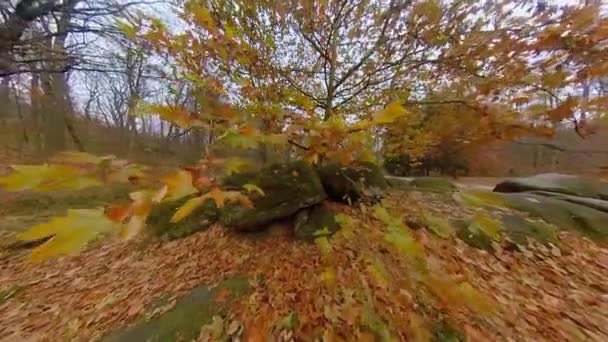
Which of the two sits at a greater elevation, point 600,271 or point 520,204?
point 520,204

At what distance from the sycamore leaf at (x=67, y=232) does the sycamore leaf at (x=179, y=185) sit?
0.54ft

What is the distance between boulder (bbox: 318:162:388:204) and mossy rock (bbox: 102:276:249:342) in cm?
128

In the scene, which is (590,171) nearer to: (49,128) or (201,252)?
(201,252)

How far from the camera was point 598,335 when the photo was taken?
176 centimetres

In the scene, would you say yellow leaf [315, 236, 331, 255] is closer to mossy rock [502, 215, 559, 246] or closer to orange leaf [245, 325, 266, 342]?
orange leaf [245, 325, 266, 342]

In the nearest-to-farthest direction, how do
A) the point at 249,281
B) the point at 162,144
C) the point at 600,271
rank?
the point at 249,281, the point at 600,271, the point at 162,144

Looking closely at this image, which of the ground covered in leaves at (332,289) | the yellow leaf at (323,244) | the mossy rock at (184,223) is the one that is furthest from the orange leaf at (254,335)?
the mossy rock at (184,223)

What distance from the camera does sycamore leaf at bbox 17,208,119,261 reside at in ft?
2.28

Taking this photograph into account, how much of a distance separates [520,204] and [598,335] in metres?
2.08

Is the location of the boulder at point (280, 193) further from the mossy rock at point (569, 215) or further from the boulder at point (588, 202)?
the boulder at point (588, 202)

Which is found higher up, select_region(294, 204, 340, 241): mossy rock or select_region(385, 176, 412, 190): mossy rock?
select_region(385, 176, 412, 190): mossy rock

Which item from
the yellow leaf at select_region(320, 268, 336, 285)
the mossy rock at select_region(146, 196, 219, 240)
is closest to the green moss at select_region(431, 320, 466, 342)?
the yellow leaf at select_region(320, 268, 336, 285)

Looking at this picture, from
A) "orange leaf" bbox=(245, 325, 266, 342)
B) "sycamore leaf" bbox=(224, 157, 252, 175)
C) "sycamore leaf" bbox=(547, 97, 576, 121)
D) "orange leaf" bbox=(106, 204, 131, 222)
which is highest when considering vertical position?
"sycamore leaf" bbox=(547, 97, 576, 121)

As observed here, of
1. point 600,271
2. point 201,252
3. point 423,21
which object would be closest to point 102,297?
point 201,252
